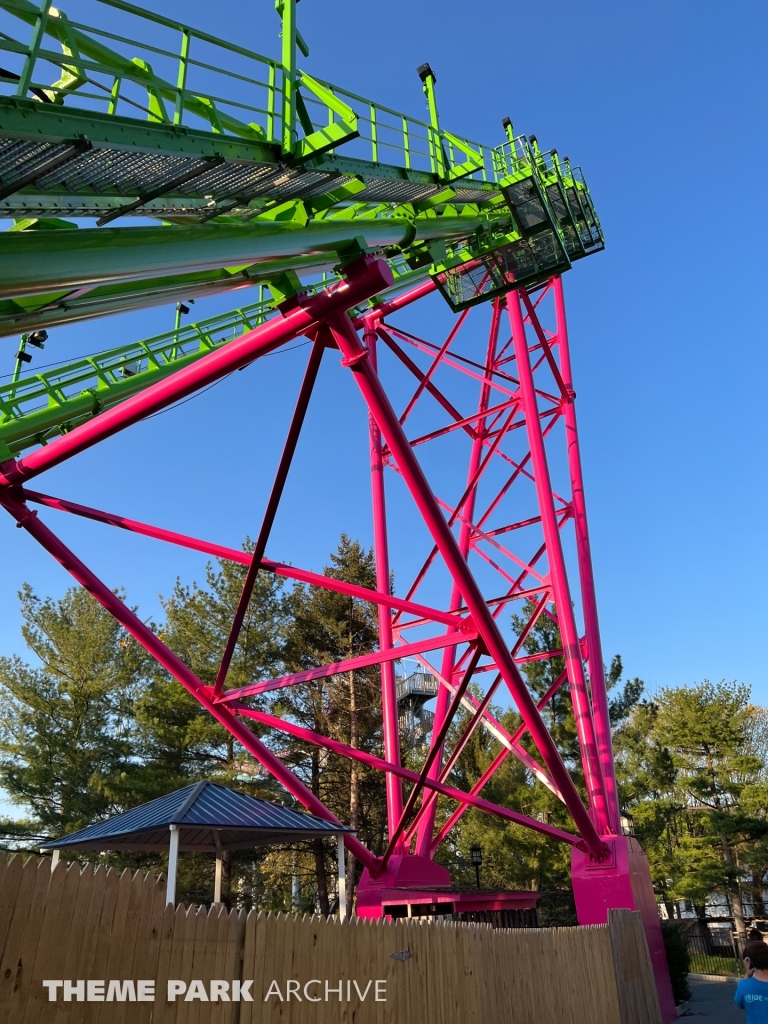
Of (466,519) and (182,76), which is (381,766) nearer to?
(466,519)

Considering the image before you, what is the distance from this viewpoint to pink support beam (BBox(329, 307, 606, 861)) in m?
8.24

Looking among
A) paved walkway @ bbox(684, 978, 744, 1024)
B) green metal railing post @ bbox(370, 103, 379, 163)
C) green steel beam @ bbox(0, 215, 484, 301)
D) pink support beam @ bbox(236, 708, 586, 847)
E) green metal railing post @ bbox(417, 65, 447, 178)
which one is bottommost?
paved walkway @ bbox(684, 978, 744, 1024)

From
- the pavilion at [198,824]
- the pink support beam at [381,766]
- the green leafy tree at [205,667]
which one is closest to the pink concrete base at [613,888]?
the pink support beam at [381,766]

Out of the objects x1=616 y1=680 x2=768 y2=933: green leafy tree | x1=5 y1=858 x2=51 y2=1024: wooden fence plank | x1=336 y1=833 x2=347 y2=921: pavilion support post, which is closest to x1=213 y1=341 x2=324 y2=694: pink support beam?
x1=336 y1=833 x2=347 y2=921: pavilion support post

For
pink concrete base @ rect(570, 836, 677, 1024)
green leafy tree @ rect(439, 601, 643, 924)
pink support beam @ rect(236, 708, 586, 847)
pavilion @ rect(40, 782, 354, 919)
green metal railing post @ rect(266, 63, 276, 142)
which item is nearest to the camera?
green metal railing post @ rect(266, 63, 276, 142)

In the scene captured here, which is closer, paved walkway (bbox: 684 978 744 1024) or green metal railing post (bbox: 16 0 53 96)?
green metal railing post (bbox: 16 0 53 96)

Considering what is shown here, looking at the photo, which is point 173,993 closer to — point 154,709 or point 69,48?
point 69,48

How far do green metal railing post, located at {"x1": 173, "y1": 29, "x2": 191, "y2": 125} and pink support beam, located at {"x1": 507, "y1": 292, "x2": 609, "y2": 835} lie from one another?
8.51 meters

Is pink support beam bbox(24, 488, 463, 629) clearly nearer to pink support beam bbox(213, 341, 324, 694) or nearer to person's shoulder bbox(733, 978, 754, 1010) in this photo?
pink support beam bbox(213, 341, 324, 694)

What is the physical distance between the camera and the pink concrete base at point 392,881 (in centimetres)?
1275

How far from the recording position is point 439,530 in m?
8.93

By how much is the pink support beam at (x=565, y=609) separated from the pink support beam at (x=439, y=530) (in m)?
1.92

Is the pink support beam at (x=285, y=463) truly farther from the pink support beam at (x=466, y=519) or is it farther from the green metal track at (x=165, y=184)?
the pink support beam at (x=466, y=519)

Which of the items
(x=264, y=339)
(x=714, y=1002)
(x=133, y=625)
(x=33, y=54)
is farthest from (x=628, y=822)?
(x=33, y=54)
